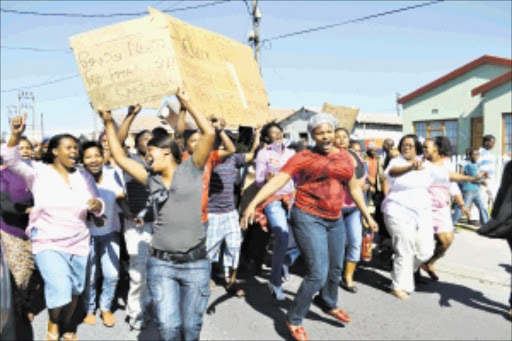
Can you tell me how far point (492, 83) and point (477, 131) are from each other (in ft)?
7.34

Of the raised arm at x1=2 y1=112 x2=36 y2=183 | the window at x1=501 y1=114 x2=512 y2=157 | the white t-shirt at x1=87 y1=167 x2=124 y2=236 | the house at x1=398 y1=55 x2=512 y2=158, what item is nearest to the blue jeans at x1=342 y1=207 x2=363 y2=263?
the white t-shirt at x1=87 y1=167 x2=124 y2=236

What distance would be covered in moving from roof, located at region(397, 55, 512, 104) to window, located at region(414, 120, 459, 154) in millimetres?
1238

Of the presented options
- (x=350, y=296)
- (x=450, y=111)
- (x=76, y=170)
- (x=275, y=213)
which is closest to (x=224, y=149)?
(x=275, y=213)

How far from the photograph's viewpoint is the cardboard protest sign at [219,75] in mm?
3990

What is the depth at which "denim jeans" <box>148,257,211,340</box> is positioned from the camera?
119 inches

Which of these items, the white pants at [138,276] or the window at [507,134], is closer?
the white pants at [138,276]

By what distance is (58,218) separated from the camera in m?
3.78

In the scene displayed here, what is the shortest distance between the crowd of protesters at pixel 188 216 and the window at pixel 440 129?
13.4 metres

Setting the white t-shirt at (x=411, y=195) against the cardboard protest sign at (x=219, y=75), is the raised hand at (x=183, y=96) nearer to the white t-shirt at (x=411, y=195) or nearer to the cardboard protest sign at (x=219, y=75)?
the cardboard protest sign at (x=219, y=75)

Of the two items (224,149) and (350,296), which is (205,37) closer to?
(224,149)

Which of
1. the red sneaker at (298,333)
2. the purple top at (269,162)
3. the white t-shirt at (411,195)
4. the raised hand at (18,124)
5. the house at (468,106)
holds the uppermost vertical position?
the house at (468,106)

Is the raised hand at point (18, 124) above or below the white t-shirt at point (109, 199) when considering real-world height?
above

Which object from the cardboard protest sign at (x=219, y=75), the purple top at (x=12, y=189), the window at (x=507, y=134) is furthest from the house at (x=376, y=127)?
the purple top at (x=12, y=189)

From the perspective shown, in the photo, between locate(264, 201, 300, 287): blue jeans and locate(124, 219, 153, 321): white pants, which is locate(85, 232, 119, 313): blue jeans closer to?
locate(124, 219, 153, 321): white pants
